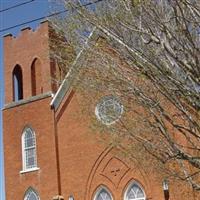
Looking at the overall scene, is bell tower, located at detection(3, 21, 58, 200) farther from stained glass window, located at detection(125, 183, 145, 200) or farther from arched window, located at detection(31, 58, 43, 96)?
stained glass window, located at detection(125, 183, 145, 200)

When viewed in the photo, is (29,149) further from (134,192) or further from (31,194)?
(134,192)

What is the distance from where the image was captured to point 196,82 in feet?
35.8

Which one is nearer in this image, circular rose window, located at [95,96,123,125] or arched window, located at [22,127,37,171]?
circular rose window, located at [95,96,123,125]

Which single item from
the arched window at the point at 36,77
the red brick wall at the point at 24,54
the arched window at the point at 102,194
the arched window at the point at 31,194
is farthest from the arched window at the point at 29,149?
the arched window at the point at 102,194

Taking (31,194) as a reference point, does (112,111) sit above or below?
above

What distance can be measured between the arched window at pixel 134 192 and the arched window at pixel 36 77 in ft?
22.8

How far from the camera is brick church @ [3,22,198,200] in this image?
78.3ft

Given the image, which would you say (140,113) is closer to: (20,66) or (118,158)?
(118,158)

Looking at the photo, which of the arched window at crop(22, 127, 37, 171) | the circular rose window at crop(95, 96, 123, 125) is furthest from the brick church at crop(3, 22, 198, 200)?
the circular rose window at crop(95, 96, 123, 125)

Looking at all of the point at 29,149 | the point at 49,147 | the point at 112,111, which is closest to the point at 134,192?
the point at 49,147

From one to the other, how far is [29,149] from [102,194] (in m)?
4.37

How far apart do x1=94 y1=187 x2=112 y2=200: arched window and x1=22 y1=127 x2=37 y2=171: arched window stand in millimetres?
3432

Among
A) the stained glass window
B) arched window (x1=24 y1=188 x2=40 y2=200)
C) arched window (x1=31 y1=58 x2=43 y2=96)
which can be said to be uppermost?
arched window (x1=31 y1=58 x2=43 y2=96)

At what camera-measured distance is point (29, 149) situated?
26453 mm
